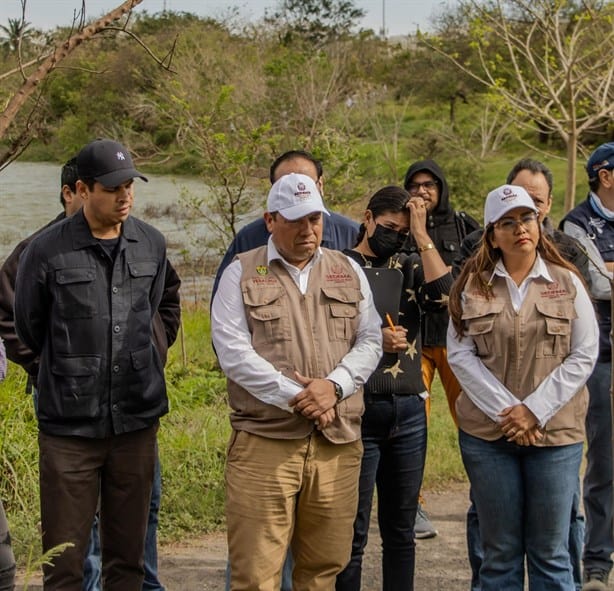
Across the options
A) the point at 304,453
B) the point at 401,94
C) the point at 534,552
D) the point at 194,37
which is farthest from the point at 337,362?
the point at 401,94

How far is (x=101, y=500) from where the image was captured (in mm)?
4082

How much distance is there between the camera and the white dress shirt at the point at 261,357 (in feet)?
12.1

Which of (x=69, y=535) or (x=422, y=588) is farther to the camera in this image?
(x=422, y=588)

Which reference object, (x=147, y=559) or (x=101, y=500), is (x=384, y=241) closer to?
(x=101, y=500)

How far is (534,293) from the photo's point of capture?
3918 mm

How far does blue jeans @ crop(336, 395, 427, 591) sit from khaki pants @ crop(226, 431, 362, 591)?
217 millimetres

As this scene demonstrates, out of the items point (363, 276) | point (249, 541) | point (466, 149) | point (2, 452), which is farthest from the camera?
point (466, 149)

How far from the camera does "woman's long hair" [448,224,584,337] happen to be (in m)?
4.02

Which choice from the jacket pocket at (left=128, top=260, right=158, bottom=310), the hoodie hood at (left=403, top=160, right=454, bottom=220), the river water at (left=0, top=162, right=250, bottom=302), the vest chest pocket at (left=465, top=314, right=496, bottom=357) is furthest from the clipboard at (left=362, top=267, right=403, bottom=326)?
the river water at (left=0, top=162, right=250, bottom=302)

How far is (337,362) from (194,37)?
15.1 meters

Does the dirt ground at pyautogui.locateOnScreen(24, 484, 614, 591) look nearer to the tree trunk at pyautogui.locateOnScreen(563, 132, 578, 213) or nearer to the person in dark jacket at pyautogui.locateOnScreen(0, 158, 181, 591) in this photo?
the person in dark jacket at pyautogui.locateOnScreen(0, 158, 181, 591)

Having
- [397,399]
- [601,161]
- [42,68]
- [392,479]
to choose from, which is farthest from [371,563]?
[42,68]

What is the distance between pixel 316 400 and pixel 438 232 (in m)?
1.96

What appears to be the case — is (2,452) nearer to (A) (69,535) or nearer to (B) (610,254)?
(A) (69,535)
